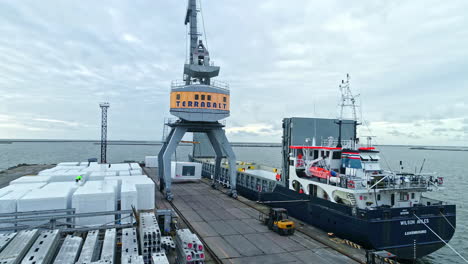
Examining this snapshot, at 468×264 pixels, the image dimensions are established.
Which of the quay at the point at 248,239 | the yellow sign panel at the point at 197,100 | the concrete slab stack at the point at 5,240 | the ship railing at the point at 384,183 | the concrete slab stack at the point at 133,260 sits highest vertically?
the yellow sign panel at the point at 197,100

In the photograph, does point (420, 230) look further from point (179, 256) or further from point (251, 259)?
point (179, 256)

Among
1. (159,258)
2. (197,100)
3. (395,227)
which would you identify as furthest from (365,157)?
(159,258)

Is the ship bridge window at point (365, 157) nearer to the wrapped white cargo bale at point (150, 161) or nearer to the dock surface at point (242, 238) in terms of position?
the dock surface at point (242, 238)

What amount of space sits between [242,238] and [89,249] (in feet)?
24.5

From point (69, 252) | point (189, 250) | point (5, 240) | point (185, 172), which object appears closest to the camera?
point (69, 252)

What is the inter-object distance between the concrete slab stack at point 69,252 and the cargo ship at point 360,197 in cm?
1328

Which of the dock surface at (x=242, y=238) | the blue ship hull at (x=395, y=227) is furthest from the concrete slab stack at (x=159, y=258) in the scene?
the blue ship hull at (x=395, y=227)

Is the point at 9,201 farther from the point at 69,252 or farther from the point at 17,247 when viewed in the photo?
the point at 69,252

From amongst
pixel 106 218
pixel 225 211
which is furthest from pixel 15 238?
pixel 225 211

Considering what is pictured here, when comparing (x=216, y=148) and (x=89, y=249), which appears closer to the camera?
(x=89, y=249)

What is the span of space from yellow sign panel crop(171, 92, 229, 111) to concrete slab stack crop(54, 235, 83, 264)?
15161 millimetres

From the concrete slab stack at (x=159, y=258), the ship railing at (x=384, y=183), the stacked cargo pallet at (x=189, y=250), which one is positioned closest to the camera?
the concrete slab stack at (x=159, y=258)

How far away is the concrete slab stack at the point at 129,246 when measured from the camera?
10.4 m

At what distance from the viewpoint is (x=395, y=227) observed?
15492 millimetres
